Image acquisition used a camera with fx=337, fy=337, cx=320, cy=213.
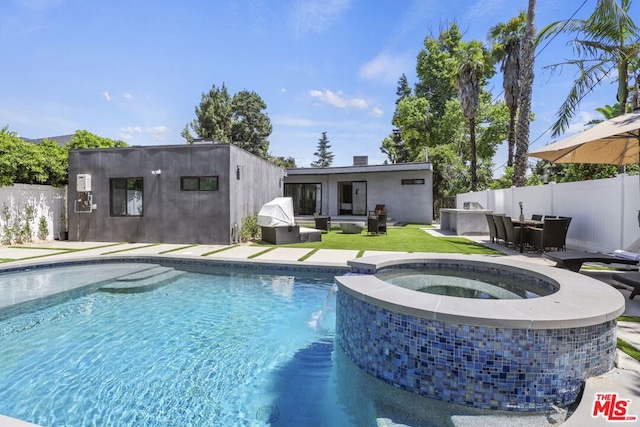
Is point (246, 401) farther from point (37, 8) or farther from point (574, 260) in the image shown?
point (37, 8)

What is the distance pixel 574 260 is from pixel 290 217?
28.1 feet

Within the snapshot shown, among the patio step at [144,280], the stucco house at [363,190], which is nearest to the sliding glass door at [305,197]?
the stucco house at [363,190]

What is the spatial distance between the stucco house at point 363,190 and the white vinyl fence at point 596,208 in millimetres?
7571

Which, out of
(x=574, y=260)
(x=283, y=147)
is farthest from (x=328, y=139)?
(x=574, y=260)

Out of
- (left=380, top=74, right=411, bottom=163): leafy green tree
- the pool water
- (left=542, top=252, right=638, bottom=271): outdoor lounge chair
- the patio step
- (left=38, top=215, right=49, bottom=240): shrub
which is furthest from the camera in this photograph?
(left=380, top=74, right=411, bottom=163): leafy green tree

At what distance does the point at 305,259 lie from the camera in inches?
335

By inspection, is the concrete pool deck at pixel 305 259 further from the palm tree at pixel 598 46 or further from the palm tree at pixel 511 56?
the palm tree at pixel 511 56

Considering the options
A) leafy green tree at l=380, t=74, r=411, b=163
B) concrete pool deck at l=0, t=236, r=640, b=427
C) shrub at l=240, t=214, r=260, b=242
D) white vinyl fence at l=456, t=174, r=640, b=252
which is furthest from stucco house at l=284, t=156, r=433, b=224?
leafy green tree at l=380, t=74, r=411, b=163

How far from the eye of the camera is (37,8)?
415 inches

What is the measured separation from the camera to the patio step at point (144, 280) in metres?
6.79

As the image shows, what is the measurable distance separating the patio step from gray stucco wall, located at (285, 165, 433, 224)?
13097 mm

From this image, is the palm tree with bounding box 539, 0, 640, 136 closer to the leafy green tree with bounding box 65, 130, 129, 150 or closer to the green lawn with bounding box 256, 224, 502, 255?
the green lawn with bounding box 256, 224, 502, 255

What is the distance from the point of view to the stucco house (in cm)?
1970
